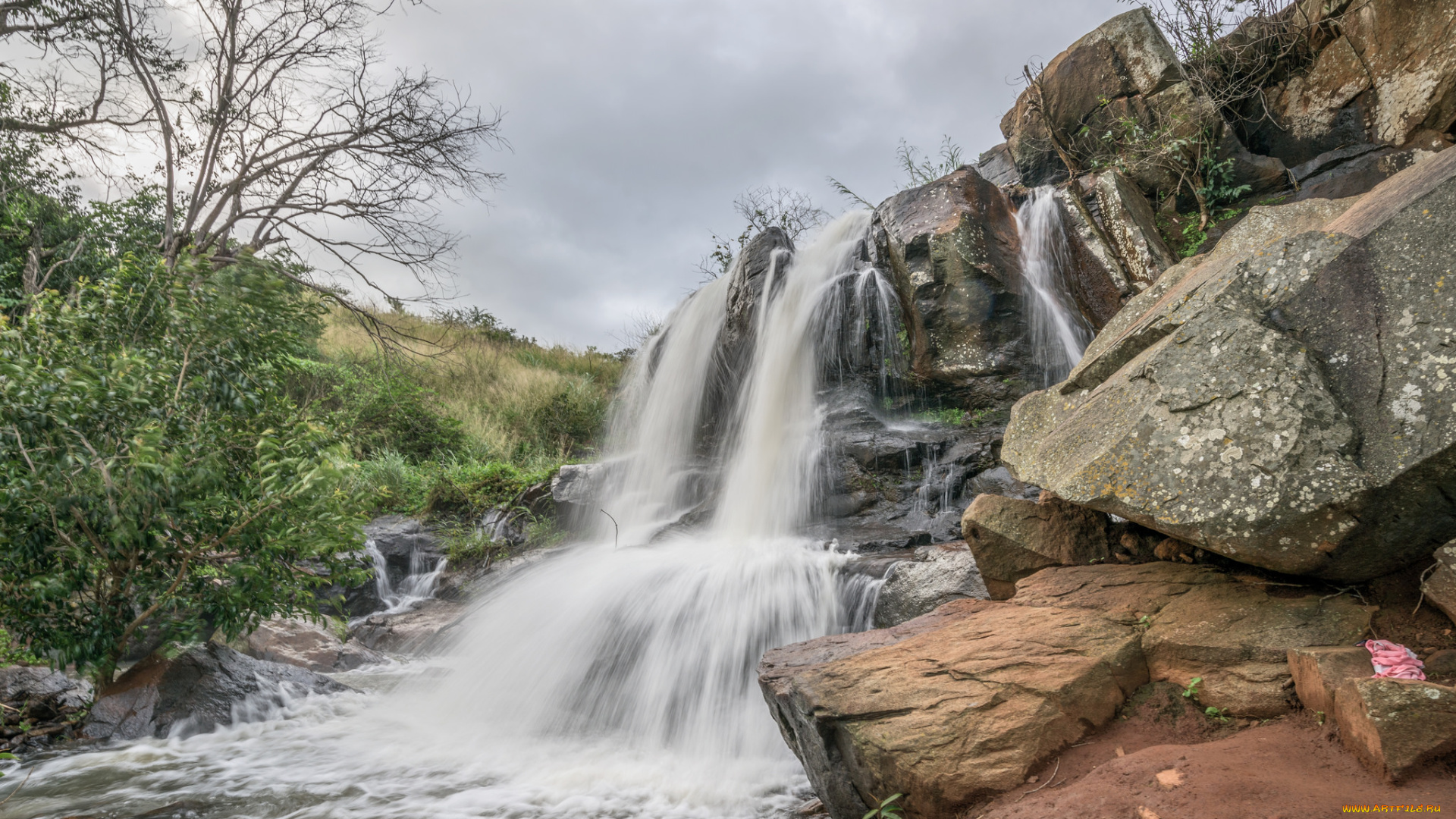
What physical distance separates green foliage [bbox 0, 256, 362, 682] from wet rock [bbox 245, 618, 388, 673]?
1721 mm

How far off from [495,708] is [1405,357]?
18.6 feet

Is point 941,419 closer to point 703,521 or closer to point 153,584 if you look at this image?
point 703,521

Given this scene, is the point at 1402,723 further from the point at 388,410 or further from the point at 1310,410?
the point at 388,410

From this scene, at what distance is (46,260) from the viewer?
32.4 ft

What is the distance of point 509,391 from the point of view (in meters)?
15.2

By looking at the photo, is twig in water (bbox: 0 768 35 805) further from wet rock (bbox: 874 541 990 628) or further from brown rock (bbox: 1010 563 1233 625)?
brown rock (bbox: 1010 563 1233 625)

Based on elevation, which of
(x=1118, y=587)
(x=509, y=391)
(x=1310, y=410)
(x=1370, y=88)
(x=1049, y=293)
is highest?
(x=1370, y=88)

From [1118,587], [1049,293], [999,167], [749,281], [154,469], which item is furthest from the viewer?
[999,167]

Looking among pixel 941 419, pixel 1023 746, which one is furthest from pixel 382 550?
pixel 1023 746

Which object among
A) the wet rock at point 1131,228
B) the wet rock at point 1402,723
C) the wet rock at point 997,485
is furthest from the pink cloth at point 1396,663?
the wet rock at point 1131,228

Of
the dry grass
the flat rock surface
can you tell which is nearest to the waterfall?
the flat rock surface

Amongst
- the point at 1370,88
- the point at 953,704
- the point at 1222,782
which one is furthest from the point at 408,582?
the point at 1370,88

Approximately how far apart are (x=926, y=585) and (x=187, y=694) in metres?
5.19

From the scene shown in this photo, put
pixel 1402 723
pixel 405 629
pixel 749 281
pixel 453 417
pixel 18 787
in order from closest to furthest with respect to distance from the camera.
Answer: pixel 1402 723 → pixel 18 787 → pixel 405 629 → pixel 749 281 → pixel 453 417
